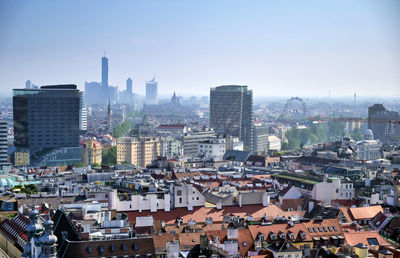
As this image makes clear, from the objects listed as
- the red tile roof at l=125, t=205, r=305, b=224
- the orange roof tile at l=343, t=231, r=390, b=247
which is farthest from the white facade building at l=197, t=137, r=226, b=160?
the orange roof tile at l=343, t=231, r=390, b=247

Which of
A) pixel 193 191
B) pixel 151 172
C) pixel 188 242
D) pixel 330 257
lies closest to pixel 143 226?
pixel 188 242

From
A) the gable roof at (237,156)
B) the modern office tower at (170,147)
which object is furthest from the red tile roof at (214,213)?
the modern office tower at (170,147)

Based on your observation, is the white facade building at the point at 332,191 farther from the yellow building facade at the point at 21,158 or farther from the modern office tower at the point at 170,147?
the yellow building facade at the point at 21,158

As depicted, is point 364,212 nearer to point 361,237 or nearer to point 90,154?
point 361,237

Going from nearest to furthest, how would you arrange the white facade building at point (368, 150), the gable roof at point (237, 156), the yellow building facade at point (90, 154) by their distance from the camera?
1. the gable roof at point (237, 156)
2. the white facade building at point (368, 150)
3. the yellow building facade at point (90, 154)

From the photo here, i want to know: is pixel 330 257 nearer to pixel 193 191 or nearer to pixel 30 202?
pixel 193 191

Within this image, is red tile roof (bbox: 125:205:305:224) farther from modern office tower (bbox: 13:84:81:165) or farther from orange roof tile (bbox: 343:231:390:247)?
modern office tower (bbox: 13:84:81:165)

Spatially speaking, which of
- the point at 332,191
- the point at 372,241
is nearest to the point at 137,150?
the point at 332,191
